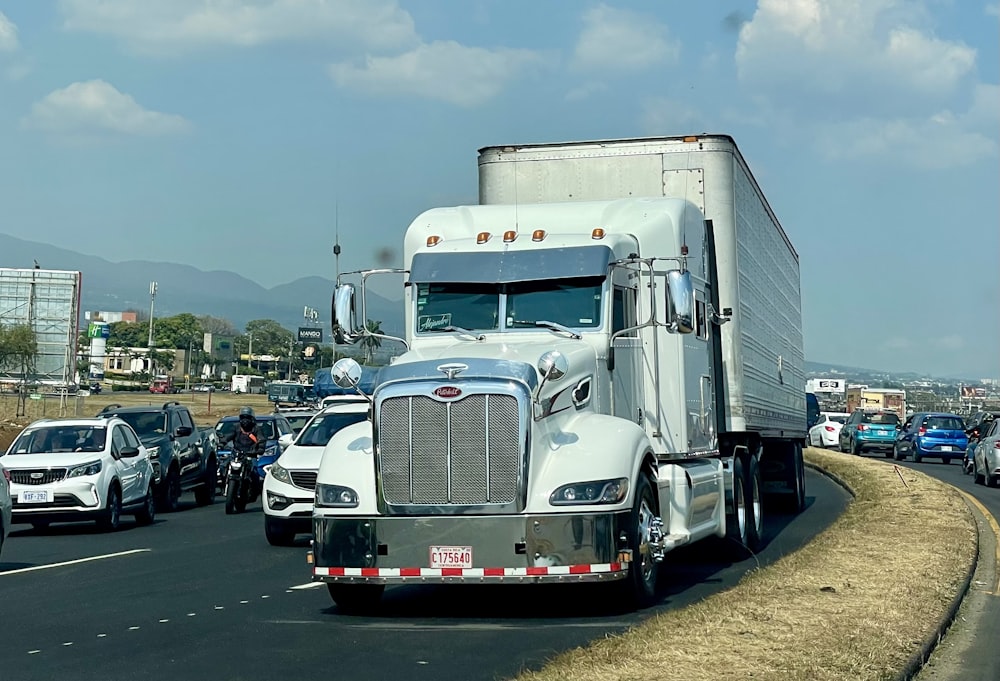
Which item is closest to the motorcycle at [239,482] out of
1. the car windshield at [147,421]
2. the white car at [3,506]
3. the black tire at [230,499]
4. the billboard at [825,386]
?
the black tire at [230,499]

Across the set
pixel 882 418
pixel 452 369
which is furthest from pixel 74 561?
pixel 882 418

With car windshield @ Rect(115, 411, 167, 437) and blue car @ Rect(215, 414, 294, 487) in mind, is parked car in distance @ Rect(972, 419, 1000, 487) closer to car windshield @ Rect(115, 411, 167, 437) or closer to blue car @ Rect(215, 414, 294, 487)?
blue car @ Rect(215, 414, 294, 487)

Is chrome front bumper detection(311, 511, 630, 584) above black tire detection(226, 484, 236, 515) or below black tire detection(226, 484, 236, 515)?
below

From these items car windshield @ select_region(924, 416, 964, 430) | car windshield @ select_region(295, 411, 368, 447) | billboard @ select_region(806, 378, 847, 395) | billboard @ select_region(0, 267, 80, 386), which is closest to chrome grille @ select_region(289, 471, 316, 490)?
car windshield @ select_region(295, 411, 368, 447)

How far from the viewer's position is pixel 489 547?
34.5 ft

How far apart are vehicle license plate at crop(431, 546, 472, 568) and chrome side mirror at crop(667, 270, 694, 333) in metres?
2.65

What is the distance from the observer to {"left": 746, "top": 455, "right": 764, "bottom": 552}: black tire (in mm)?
16312

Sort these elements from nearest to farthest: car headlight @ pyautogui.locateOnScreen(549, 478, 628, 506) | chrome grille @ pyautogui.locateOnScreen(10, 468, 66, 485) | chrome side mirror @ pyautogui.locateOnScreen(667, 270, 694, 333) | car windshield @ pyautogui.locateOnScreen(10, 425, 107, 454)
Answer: car headlight @ pyautogui.locateOnScreen(549, 478, 628, 506), chrome side mirror @ pyautogui.locateOnScreen(667, 270, 694, 333), chrome grille @ pyautogui.locateOnScreen(10, 468, 66, 485), car windshield @ pyautogui.locateOnScreen(10, 425, 107, 454)

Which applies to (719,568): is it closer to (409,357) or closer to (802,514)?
(409,357)

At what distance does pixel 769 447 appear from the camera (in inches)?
845

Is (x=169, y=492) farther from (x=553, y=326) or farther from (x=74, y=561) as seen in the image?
(x=553, y=326)

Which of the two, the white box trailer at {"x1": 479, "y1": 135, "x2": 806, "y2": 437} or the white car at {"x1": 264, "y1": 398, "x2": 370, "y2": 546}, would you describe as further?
the white car at {"x1": 264, "y1": 398, "x2": 370, "y2": 546}

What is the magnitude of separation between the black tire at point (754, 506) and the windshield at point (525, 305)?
16.1 feet

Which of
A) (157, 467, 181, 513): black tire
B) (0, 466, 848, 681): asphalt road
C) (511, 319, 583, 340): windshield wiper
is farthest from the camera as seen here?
(157, 467, 181, 513): black tire
